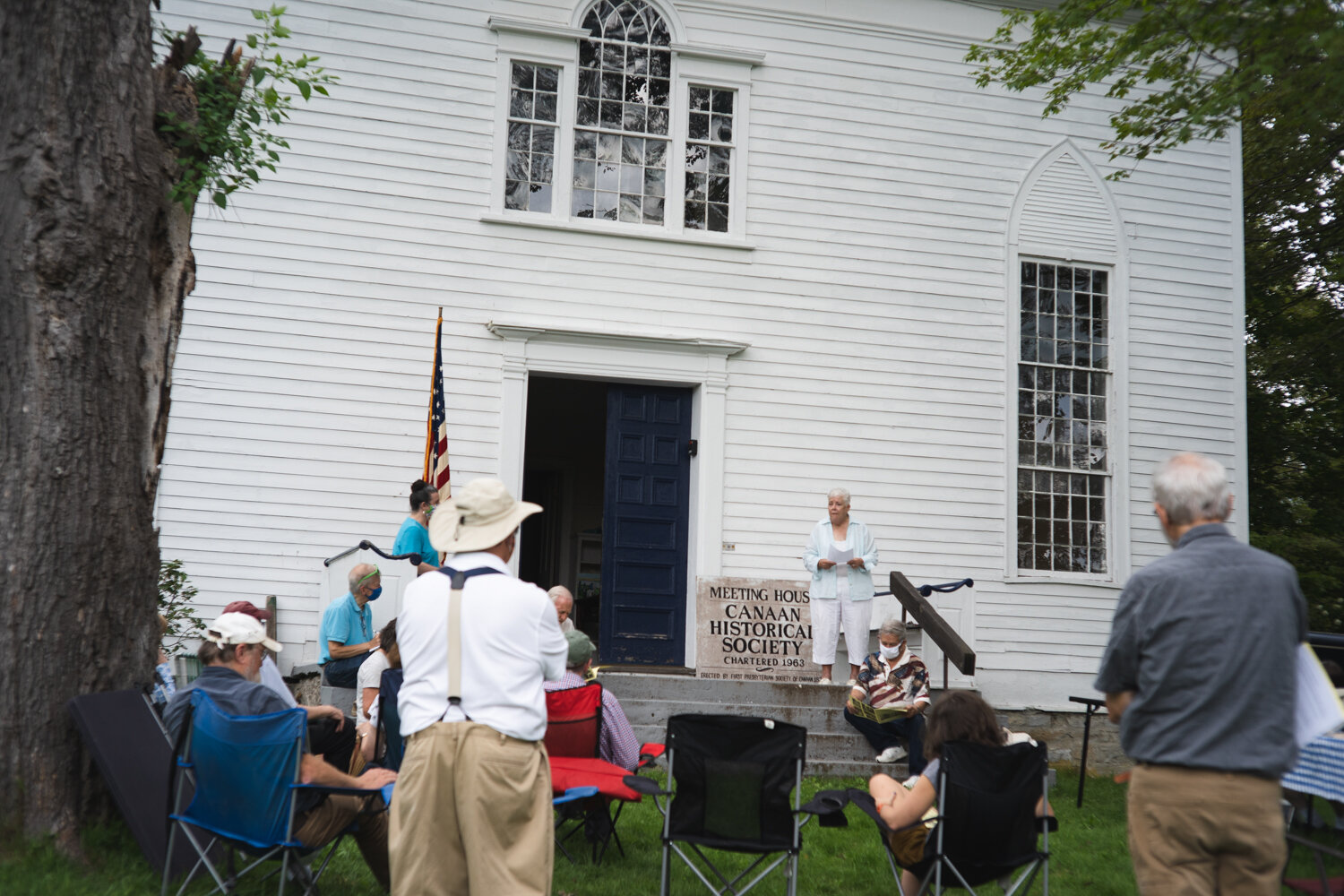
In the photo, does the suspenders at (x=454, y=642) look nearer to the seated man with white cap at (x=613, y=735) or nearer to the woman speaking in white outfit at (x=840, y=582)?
the seated man with white cap at (x=613, y=735)

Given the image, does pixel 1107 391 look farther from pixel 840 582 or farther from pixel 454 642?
pixel 454 642

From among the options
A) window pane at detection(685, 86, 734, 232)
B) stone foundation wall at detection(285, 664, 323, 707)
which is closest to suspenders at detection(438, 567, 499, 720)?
stone foundation wall at detection(285, 664, 323, 707)

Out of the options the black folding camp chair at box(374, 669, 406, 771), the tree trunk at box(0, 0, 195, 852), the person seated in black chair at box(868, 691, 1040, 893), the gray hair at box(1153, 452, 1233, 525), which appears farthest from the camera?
the black folding camp chair at box(374, 669, 406, 771)

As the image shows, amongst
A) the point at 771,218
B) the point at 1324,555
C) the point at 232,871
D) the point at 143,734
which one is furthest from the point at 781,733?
the point at 1324,555

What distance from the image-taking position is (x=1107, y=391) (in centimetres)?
1107

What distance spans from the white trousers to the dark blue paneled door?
56.9 inches

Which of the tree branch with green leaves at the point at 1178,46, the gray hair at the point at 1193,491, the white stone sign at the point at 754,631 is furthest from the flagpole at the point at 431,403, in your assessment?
the gray hair at the point at 1193,491

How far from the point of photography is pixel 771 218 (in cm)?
1043

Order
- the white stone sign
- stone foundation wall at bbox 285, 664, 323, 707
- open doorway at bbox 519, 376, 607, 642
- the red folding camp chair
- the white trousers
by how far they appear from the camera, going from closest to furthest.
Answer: the red folding camp chair → the white trousers → stone foundation wall at bbox 285, 664, 323, 707 → the white stone sign → open doorway at bbox 519, 376, 607, 642

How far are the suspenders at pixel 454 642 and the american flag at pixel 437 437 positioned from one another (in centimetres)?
484

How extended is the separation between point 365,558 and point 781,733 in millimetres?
5054

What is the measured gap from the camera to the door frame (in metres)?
9.73

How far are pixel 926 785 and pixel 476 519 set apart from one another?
7.29 ft

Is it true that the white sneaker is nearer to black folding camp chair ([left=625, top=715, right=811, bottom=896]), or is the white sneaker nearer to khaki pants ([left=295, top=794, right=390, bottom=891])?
black folding camp chair ([left=625, top=715, right=811, bottom=896])
